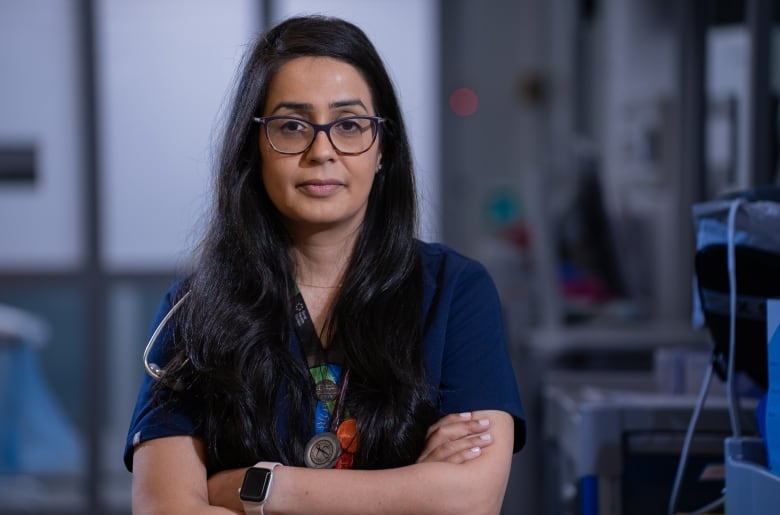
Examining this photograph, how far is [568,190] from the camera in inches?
201

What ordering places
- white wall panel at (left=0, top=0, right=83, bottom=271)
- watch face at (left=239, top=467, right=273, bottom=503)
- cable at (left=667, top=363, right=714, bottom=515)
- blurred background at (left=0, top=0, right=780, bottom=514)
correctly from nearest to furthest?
watch face at (left=239, top=467, right=273, bottom=503), cable at (left=667, top=363, right=714, bottom=515), blurred background at (left=0, top=0, right=780, bottom=514), white wall panel at (left=0, top=0, right=83, bottom=271)

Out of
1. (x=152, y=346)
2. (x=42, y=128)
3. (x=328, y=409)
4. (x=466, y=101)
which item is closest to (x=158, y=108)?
(x=42, y=128)

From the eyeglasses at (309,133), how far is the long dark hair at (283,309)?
5cm

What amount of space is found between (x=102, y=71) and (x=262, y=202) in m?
3.72

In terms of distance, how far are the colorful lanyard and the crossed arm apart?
0.17 ft

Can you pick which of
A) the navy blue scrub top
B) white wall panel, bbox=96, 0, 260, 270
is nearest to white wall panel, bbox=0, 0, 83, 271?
white wall panel, bbox=96, 0, 260, 270

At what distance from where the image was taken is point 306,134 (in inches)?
58.4

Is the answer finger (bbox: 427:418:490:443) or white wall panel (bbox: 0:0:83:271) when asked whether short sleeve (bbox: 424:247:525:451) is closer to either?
finger (bbox: 427:418:490:443)

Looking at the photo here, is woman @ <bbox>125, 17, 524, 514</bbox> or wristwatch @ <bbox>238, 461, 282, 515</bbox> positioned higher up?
woman @ <bbox>125, 17, 524, 514</bbox>

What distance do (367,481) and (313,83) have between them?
0.57m

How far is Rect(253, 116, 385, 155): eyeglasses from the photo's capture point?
4.84 feet

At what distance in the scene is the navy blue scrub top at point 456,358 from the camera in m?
1.50

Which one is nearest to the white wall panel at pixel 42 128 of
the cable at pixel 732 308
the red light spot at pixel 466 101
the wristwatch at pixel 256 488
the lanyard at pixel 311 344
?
the red light spot at pixel 466 101

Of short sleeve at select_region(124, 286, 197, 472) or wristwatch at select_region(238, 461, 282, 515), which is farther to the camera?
short sleeve at select_region(124, 286, 197, 472)
